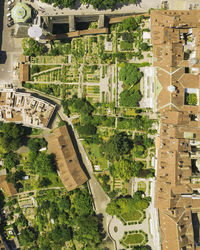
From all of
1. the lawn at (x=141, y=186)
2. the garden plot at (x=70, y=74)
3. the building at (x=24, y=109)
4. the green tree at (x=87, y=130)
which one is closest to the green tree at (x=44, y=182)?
the building at (x=24, y=109)

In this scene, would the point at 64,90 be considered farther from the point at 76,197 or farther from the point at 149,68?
the point at 76,197

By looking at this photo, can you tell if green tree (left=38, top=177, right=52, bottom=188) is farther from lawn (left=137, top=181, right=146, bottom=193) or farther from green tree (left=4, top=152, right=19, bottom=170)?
lawn (left=137, top=181, right=146, bottom=193)

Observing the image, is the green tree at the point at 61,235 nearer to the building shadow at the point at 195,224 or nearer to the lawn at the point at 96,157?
the lawn at the point at 96,157

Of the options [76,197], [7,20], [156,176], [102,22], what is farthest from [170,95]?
[7,20]

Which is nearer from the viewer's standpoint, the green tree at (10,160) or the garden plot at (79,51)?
the green tree at (10,160)

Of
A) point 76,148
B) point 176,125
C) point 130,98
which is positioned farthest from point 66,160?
point 176,125

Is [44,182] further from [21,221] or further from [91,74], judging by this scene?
[91,74]

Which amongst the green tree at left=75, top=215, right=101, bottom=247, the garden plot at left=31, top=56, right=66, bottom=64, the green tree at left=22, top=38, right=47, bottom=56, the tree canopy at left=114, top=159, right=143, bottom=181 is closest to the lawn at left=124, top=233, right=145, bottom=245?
the green tree at left=75, top=215, right=101, bottom=247
